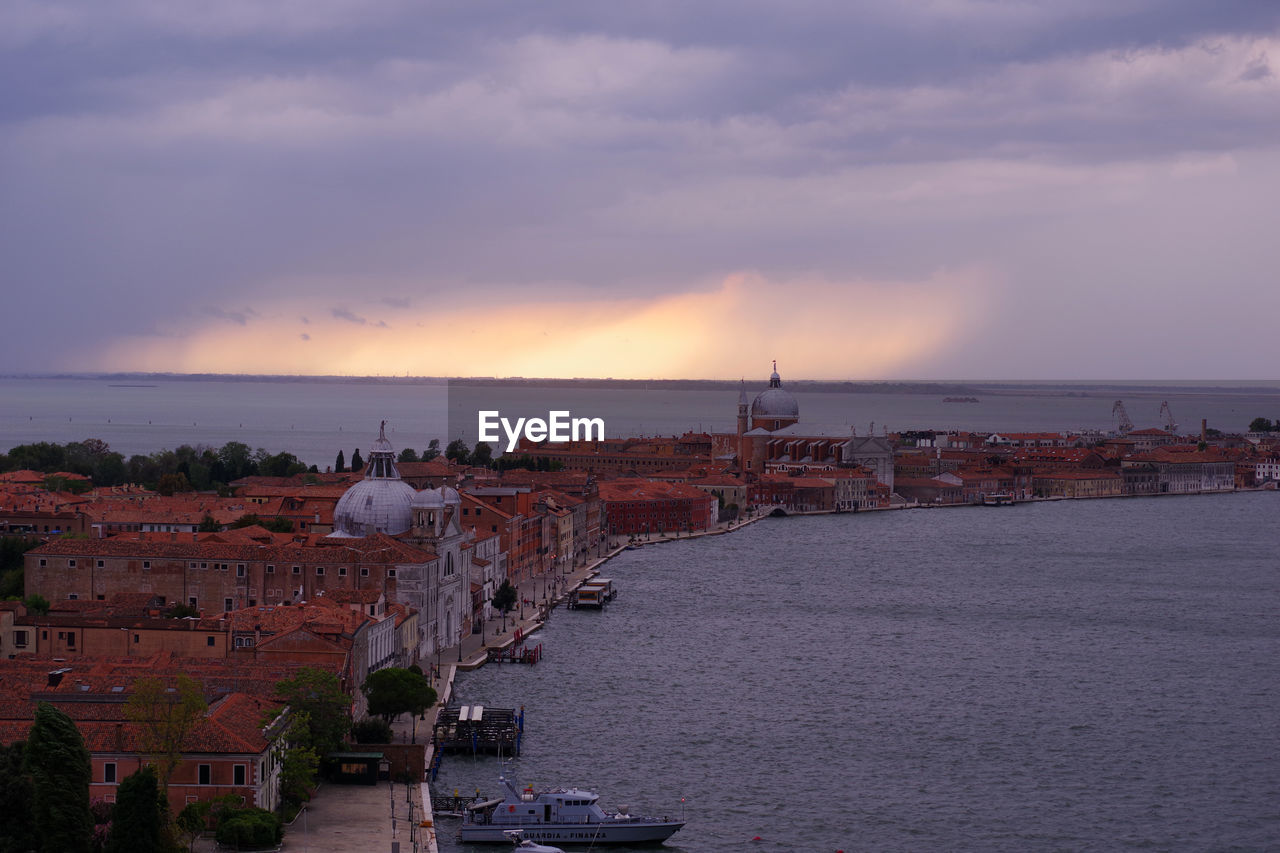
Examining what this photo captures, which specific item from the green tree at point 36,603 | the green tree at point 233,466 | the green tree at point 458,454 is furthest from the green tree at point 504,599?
the green tree at point 458,454

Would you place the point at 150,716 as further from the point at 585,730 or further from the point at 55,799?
the point at 585,730

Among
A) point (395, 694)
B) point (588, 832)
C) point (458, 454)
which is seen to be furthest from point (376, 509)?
point (458, 454)

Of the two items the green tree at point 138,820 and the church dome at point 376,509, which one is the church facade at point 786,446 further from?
the green tree at point 138,820

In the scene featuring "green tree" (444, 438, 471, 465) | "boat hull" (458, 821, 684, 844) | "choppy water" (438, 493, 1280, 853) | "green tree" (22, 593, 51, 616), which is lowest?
"boat hull" (458, 821, 684, 844)

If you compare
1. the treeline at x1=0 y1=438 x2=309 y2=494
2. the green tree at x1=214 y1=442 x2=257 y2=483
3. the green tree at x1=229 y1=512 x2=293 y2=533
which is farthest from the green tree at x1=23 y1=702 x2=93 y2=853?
the green tree at x1=214 y1=442 x2=257 y2=483

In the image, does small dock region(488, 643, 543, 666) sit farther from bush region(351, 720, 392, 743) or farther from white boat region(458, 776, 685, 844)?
white boat region(458, 776, 685, 844)

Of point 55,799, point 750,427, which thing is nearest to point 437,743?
point 55,799

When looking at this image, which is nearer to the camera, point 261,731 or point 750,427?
point 261,731
